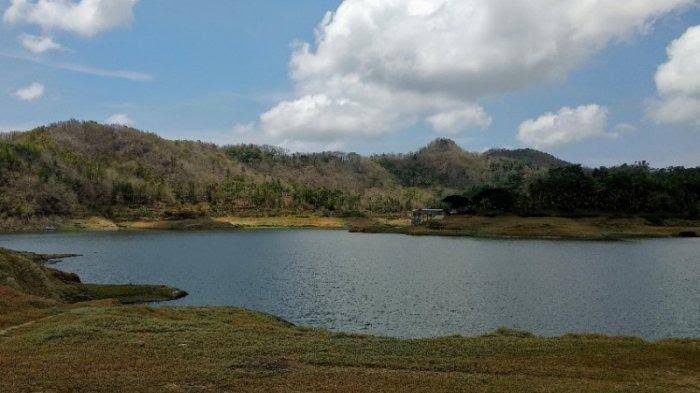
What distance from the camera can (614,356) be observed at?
82.8ft

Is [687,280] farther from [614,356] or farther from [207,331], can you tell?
[207,331]

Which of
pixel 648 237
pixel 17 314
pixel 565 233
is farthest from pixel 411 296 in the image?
pixel 648 237

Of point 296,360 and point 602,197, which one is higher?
point 602,197

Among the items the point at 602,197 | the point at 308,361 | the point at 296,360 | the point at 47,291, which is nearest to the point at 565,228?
the point at 602,197

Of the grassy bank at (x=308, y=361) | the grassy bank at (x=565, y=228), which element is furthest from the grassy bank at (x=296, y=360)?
the grassy bank at (x=565, y=228)

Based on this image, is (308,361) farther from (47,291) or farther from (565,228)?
(565,228)

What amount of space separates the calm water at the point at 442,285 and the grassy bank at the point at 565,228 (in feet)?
144

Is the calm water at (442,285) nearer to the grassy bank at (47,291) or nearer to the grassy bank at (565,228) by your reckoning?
the grassy bank at (47,291)

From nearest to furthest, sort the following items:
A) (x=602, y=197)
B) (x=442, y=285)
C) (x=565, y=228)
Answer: (x=442, y=285), (x=565, y=228), (x=602, y=197)

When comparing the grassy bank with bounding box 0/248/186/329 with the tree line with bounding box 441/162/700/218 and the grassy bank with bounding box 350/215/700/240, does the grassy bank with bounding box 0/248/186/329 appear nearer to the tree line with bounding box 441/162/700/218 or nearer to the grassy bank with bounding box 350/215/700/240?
the grassy bank with bounding box 350/215/700/240

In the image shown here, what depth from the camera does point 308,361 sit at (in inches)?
933

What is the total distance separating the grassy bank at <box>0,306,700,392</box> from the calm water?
43.3 ft

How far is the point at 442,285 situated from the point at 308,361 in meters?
42.9

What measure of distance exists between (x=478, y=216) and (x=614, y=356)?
549 feet
